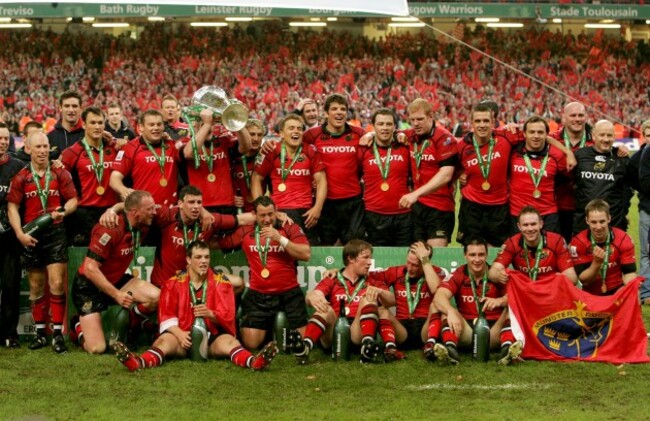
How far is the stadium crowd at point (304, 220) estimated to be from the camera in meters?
7.62

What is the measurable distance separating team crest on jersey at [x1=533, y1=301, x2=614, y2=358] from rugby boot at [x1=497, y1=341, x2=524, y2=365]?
274mm

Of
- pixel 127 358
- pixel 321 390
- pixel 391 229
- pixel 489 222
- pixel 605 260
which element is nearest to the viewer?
pixel 321 390

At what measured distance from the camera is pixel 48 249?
26.4ft

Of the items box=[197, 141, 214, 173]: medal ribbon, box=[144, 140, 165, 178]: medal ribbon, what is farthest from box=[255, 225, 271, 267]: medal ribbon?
box=[144, 140, 165, 178]: medal ribbon

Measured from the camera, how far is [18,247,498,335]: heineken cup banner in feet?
26.9

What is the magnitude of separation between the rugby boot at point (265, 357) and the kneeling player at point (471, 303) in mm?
1238

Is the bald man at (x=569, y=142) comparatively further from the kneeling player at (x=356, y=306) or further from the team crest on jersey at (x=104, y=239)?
the team crest on jersey at (x=104, y=239)

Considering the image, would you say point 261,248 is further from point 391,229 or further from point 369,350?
point 391,229

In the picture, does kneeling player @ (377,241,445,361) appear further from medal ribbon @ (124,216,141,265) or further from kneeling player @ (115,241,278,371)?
medal ribbon @ (124,216,141,265)

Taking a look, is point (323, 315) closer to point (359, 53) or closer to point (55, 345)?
point (55, 345)

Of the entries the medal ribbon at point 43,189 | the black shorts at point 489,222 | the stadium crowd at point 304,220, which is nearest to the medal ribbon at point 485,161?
the stadium crowd at point 304,220

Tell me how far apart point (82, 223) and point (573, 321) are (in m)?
4.04

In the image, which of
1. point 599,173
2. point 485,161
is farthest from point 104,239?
point 599,173

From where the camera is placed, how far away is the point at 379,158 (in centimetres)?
881
